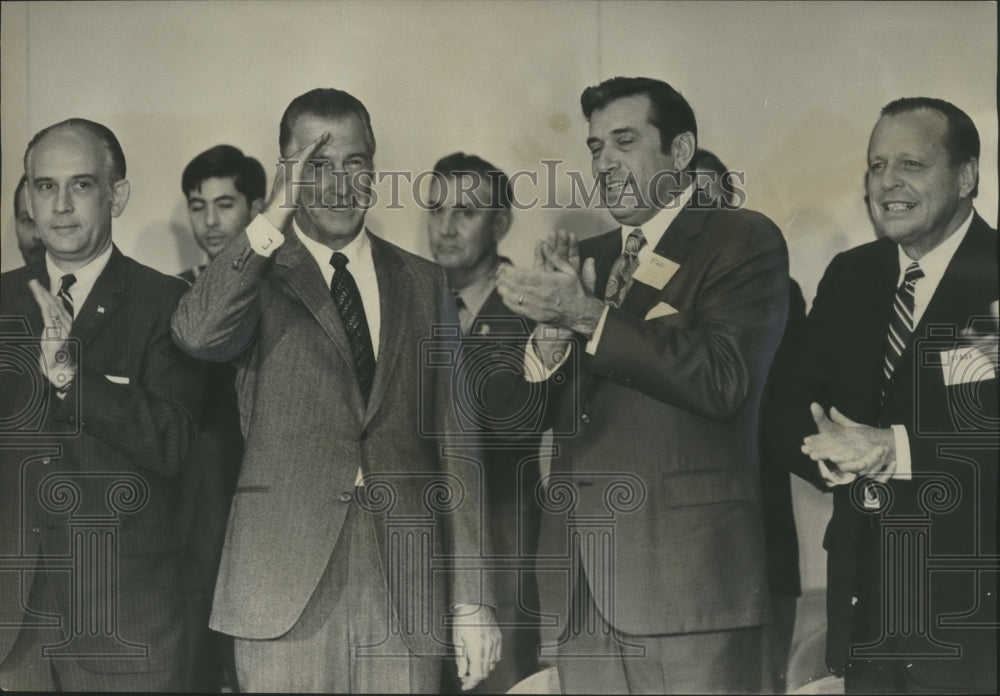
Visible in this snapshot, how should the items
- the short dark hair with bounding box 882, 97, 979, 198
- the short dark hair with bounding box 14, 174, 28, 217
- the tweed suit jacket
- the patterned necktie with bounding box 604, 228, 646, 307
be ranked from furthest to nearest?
1. the short dark hair with bounding box 14, 174, 28, 217
2. the short dark hair with bounding box 882, 97, 979, 198
3. the patterned necktie with bounding box 604, 228, 646, 307
4. the tweed suit jacket

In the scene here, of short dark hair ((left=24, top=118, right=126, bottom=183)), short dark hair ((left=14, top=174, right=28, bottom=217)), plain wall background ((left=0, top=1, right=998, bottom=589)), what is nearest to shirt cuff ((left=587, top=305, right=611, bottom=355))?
plain wall background ((left=0, top=1, right=998, bottom=589))

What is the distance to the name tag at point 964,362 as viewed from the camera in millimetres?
3768

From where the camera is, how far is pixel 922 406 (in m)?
3.76

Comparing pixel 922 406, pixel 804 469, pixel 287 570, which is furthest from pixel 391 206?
pixel 922 406

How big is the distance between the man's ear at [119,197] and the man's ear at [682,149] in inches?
70.9

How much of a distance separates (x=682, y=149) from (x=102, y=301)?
196 cm

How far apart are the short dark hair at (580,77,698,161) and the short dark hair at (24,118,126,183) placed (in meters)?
1.55

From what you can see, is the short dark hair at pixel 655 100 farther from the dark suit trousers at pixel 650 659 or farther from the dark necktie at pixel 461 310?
the dark suit trousers at pixel 650 659

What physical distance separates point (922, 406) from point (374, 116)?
2.01 metres

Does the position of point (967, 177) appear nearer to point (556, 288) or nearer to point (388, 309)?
point (556, 288)

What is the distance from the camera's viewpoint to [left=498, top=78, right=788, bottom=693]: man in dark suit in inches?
143

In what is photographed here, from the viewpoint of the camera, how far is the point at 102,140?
3887 mm

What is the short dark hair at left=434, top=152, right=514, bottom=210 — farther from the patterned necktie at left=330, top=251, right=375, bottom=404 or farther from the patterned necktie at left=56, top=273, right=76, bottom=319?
the patterned necktie at left=56, top=273, right=76, bottom=319

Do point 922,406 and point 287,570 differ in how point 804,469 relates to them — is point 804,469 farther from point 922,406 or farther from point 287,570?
point 287,570
